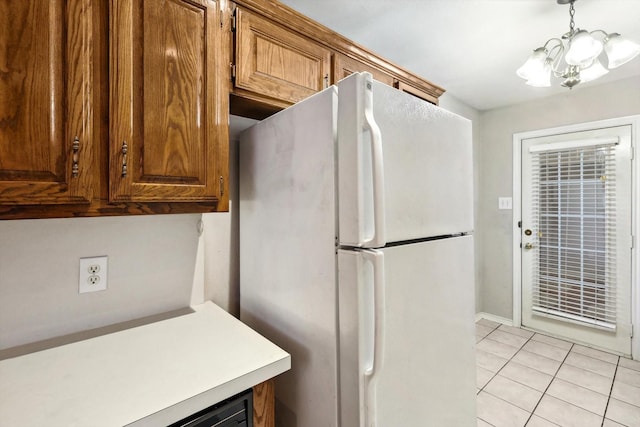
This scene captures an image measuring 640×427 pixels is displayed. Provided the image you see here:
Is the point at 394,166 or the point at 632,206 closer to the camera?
the point at 394,166

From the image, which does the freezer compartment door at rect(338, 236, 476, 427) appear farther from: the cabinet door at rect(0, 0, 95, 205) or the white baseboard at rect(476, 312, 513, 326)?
the white baseboard at rect(476, 312, 513, 326)

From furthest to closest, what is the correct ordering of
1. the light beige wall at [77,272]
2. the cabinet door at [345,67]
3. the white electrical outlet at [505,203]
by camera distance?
the white electrical outlet at [505,203] → the cabinet door at [345,67] → the light beige wall at [77,272]

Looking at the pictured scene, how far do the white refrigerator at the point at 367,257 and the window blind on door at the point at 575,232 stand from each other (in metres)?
2.33

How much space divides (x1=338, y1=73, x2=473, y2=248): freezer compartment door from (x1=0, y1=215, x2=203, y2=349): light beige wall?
0.87 meters

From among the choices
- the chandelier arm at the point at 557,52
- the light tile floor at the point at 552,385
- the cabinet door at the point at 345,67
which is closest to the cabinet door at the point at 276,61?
the cabinet door at the point at 345,67

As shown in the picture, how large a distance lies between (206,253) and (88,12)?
1.01 metres

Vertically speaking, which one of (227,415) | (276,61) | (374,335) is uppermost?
(276,61)

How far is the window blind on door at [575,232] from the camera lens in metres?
2.71

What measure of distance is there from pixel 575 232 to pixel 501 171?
91 cm

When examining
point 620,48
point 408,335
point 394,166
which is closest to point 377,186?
point 394,166

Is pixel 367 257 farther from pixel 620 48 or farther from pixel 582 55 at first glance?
pixel 620 48

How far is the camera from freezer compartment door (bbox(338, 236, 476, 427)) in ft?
2.81

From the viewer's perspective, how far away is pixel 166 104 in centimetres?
96

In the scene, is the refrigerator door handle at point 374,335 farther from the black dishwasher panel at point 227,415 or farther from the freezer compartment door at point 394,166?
the black dishwasher panel at point 227,415
